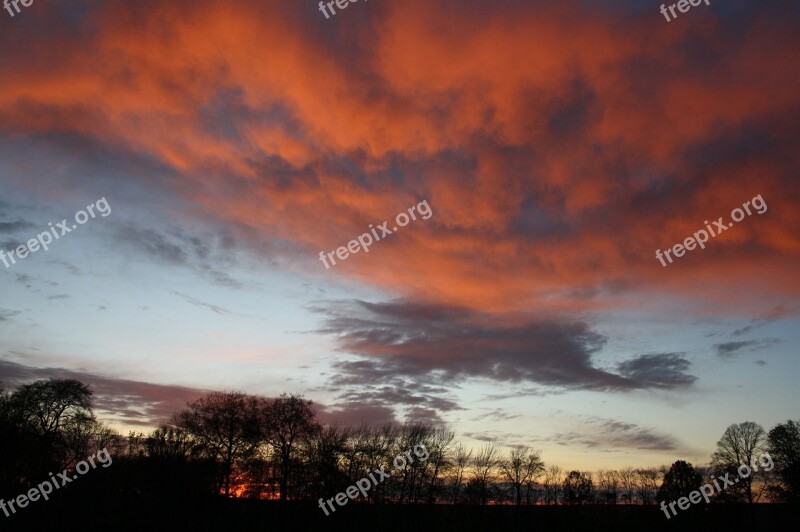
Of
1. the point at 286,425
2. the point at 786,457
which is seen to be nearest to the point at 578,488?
the point at 786,457

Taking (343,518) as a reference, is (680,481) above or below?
above

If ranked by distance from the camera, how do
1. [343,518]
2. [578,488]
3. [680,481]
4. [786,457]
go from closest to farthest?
[343,518] < [786,457] < [680,481] < [578,488]

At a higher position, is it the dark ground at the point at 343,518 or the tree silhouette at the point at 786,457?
the tree silhouette at the point at 786,457

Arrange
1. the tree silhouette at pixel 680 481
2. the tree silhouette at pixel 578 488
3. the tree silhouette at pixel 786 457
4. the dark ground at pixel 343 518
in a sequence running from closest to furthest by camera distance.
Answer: the dark ground at pixel 343 518
the tree silhouette at pixel 786 457
the tree silhouette at pixel 680 481
the tree silhouette at pixel 578 488

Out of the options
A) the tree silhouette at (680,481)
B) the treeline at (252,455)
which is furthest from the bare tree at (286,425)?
the tree silhouette at (680,481)

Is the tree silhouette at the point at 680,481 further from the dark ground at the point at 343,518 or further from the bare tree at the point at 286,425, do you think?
the bare tree at the point at 286,425

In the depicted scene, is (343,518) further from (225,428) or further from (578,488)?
(578,488)

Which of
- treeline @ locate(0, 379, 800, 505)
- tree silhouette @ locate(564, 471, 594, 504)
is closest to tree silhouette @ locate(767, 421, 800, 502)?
treeline @ locate(0, 379, 800, 505)

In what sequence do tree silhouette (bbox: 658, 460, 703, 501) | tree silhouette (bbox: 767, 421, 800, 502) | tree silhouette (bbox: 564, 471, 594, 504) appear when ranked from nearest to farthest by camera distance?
tree silhouette (bbox: 767, 421, 800, 502)
tree silhouette (bbox: 658, 460, 703, 501)
tree silhouette (bbox: 564, 471, 594, 504)

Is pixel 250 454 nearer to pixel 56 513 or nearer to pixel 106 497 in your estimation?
pixel 106 497

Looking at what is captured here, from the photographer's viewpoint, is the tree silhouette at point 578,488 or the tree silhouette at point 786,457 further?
the tree silhouette at point 578,488

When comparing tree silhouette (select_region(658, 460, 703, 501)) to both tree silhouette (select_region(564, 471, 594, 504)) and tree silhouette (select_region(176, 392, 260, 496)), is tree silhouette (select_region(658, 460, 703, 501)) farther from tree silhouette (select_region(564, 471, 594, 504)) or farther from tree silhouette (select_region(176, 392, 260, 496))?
tree silhouette (select_region(176, 392, 260, 496))

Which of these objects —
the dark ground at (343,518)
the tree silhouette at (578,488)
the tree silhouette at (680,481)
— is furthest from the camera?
the tree silhouette at (578,488)

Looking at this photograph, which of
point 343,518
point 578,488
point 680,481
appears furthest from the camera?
point 578,488
